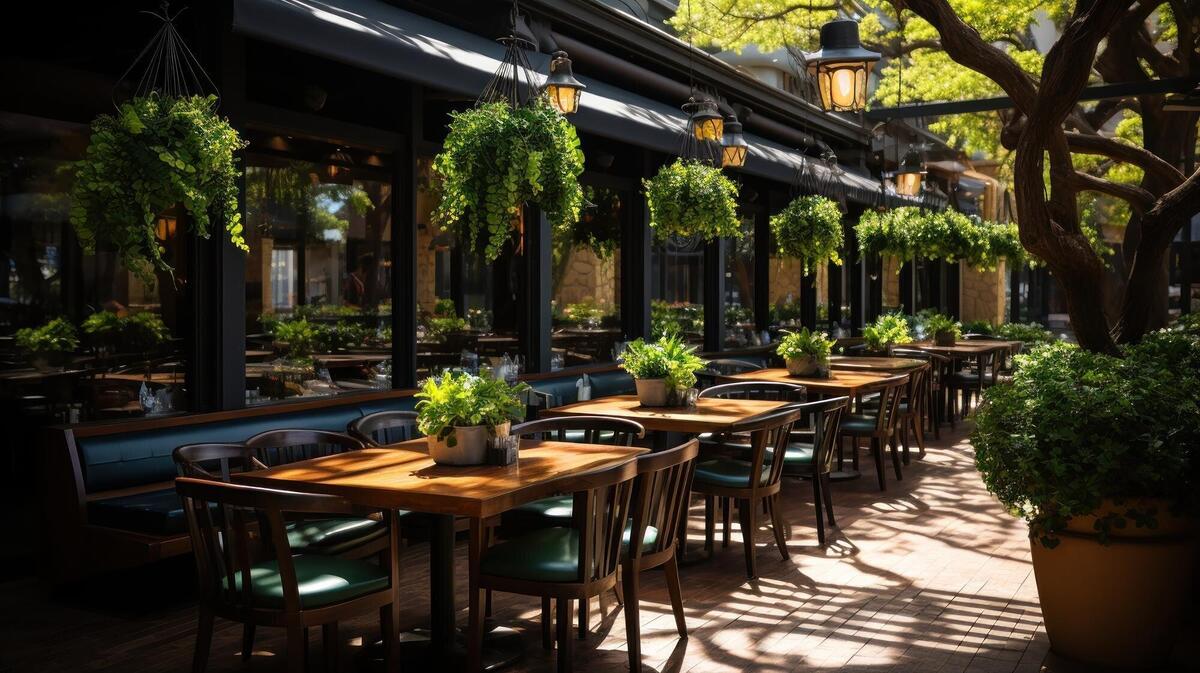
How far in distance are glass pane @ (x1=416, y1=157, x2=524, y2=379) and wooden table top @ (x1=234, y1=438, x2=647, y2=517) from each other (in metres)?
2.73

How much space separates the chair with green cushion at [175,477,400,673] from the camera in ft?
10.6

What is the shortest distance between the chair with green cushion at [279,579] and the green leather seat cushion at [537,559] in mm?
390

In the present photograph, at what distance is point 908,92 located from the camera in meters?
13.5

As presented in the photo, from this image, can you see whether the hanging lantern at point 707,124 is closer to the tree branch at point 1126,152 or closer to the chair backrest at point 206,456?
the tree branch at point 1126,152

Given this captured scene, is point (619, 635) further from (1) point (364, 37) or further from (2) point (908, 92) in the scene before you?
(2) point (908, 92)

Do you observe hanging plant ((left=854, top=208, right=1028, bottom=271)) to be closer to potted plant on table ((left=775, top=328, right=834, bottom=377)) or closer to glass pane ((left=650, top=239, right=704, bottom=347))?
glass pane ((left=650, top=239, right=704, bottom=347))

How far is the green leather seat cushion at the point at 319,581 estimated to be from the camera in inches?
133

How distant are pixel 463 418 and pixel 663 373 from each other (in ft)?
7.73

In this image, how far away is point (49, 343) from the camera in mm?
5973

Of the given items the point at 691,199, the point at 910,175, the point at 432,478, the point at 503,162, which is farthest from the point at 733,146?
the point at 432,478

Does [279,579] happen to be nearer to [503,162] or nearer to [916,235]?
[503,162]

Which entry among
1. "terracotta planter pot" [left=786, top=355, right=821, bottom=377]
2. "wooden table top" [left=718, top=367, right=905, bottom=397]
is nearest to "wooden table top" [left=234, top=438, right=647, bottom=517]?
"wooden table top" [left=718, top=367, right=905, bottom=397]

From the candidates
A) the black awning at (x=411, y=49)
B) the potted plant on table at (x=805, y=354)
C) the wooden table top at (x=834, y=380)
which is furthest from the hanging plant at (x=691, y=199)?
the potted plant on table at (x=805, y=354)

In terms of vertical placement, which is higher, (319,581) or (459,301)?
(459,301)
